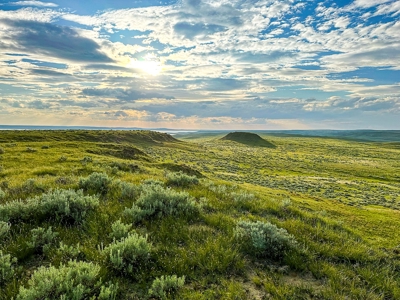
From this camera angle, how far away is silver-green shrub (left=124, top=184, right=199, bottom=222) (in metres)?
7.37

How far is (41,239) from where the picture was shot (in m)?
5.73

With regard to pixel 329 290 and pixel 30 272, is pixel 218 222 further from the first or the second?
pixel 30 272

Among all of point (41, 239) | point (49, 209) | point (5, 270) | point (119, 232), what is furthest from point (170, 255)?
point (49, 209)

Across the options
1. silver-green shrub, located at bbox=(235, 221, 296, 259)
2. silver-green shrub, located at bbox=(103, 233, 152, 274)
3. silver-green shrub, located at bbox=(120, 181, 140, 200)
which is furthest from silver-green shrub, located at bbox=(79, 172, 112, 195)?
silver-green shrub, located at bbox=(235, 221, 296, 259)

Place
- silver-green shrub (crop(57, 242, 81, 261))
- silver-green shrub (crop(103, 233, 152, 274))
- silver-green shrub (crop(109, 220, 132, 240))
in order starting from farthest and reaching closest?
1. silver-green shrub (crop(109, 220, 132, 240))
2. silver-green shrub (crop(57, 242, 81, 261))
3. silver-green shrub (crop(103, 233, 152, 274))

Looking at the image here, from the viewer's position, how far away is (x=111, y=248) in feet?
16.9

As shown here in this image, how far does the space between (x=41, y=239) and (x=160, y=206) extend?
3.19m

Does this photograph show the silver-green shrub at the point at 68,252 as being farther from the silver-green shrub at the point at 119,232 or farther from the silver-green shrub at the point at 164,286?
the silver-green shrub at the point at 164,286

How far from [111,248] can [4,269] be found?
1855 mm

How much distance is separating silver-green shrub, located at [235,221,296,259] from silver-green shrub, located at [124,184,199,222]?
1902 mm

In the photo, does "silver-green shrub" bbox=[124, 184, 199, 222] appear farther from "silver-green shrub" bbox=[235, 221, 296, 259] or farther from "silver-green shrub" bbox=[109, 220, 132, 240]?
"silver-green shrub" bbox=[235, 221, 296, 259]

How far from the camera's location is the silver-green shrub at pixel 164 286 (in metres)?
4.43

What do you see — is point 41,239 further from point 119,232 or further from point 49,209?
point 119,232

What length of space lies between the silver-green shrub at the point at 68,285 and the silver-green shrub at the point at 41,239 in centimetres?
131
